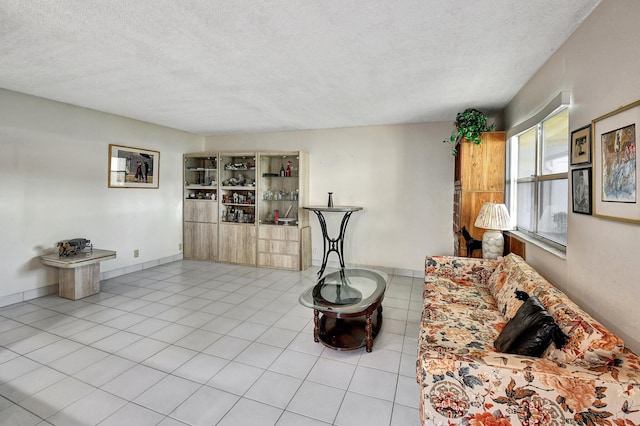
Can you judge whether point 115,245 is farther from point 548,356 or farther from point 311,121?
point 548,356

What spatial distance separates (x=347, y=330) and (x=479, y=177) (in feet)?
7.72

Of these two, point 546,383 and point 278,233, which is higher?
point 278,233

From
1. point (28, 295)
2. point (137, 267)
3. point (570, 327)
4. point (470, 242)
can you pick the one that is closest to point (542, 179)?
point (470, 242)

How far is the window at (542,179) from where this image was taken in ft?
7.96

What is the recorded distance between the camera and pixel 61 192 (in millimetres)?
4000

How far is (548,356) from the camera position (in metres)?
1.54

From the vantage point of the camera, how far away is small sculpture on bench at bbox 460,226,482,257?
3.49 metres

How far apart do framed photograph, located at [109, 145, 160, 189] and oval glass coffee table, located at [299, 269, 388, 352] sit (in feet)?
12.2

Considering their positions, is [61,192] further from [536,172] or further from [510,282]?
[536,172]

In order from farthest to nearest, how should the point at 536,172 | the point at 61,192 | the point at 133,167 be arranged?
the point at 133,167 → the point at 61,192 → the point at 536,172

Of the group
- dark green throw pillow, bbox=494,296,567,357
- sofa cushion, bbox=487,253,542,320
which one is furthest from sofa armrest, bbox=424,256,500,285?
dark green throw pillow, bbox=494,296,567,357

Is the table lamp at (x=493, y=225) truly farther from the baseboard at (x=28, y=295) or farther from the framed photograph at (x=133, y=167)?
the baseboard at (x=28, y=295)

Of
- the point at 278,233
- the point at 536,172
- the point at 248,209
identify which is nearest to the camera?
the point at 536,172

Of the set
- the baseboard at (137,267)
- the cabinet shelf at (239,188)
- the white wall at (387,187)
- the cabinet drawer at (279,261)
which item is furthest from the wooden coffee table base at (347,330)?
the baseboard at (137,267)
